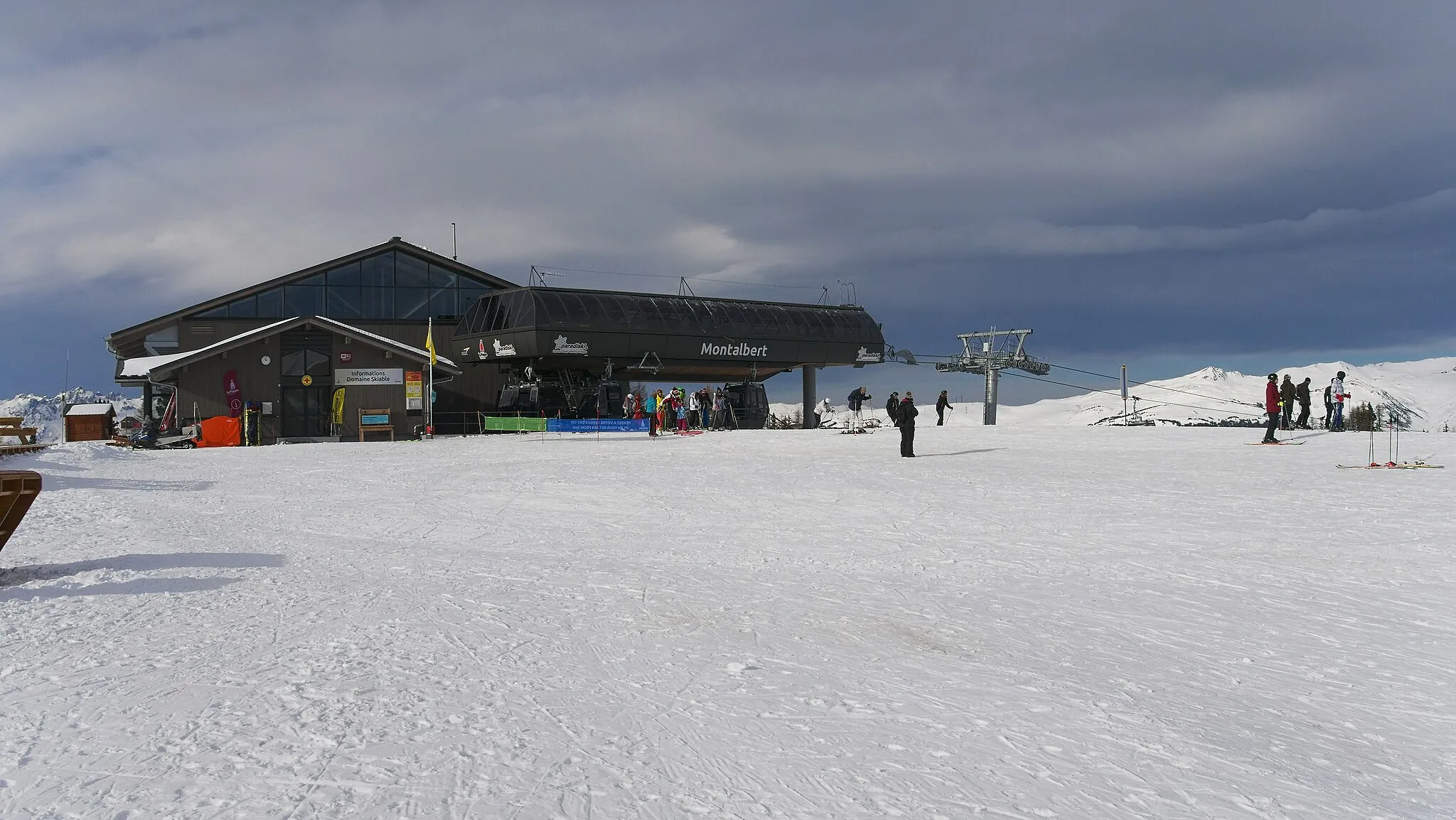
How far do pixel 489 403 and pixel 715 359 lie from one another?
11.0 meters

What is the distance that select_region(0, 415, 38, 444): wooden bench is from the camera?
72.7 feet

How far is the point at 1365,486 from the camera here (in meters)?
14.7

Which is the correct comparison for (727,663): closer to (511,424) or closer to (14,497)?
(14,497)

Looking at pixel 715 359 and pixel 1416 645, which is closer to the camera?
pixel 1416 645

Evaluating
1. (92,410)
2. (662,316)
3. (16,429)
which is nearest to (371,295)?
(662,316)

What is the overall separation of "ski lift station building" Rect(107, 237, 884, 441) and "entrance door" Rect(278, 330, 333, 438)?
38mm

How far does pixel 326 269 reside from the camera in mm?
42281

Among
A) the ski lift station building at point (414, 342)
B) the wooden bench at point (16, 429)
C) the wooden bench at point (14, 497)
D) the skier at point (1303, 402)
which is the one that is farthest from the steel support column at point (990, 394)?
the wooden bench at point (14, 497)

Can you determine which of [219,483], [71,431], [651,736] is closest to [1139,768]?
Result: [651,736]

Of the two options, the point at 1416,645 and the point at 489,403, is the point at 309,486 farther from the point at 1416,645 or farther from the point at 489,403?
the point at 489,403

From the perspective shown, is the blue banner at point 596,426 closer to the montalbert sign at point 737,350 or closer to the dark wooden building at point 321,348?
the dark wooden building at point 321,348

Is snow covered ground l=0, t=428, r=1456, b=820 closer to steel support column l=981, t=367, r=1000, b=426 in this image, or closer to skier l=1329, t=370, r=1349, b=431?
skier l=1329, t=370, r=1349, b=431

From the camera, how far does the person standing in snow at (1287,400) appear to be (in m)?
27.9

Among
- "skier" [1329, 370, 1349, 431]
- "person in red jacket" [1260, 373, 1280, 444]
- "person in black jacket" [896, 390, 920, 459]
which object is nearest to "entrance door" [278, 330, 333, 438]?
"person in black jacket" [896, 390, 920, 459]
